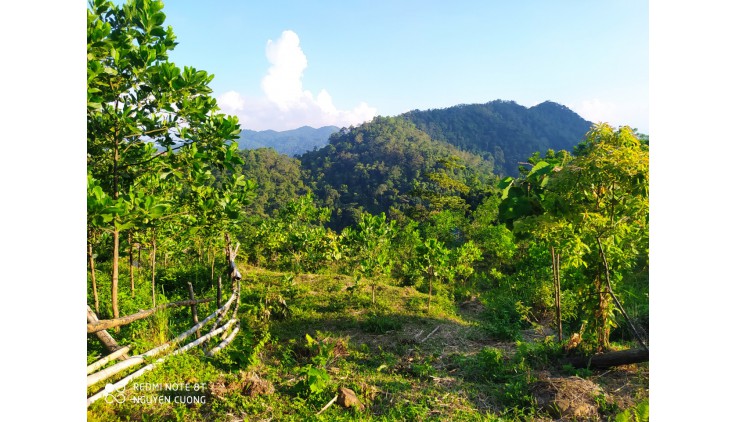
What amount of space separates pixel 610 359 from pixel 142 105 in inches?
217

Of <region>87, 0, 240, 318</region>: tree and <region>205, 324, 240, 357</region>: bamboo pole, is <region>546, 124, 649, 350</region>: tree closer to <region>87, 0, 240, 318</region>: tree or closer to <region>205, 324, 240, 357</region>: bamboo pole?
<region>87, 0, 240, 318</region>: tree

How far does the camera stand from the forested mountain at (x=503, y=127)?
8625 cm

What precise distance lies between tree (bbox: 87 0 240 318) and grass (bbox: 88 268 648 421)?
1.55 metres

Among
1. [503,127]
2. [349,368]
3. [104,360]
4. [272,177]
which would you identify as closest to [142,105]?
[104,360]

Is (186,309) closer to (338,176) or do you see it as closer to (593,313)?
(593,313)

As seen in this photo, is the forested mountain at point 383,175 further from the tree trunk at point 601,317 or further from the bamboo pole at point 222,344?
the bamboo pole at point 222,344

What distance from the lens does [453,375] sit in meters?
4.80

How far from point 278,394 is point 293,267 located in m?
8.55

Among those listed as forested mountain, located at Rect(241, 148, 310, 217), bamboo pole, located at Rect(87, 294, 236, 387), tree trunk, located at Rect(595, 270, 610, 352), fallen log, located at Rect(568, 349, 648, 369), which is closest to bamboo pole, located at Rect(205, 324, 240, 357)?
bamboo pole, located at Rect(87, 294, 236, 387)

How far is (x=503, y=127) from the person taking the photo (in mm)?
94875

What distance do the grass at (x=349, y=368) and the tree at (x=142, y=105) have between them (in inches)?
60.8

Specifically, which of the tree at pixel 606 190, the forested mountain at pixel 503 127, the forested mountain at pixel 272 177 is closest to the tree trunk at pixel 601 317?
the tree at pixel 606 190

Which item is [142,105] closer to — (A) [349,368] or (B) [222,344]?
(B) [222,344]

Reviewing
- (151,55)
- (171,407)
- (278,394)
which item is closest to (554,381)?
(278,394)
